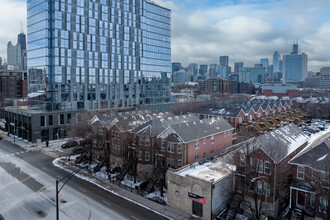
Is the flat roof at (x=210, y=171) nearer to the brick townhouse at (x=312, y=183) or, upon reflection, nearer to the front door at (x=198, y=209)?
the front door at (x=198, y=209)

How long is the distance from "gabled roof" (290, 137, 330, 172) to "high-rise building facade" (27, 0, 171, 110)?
73033 millimetres

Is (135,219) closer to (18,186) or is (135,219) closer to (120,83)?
(18,186)

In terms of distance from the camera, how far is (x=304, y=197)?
31578 millimetres

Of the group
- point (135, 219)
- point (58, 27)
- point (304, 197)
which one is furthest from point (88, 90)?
point (304, 197)

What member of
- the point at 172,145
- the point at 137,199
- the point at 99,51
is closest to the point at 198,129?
the point at 172,145

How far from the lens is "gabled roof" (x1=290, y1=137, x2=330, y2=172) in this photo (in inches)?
1142

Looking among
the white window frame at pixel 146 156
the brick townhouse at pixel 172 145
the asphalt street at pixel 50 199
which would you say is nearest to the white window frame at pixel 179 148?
the brick townhouse at pixel 172 145

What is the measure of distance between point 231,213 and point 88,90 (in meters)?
71.8

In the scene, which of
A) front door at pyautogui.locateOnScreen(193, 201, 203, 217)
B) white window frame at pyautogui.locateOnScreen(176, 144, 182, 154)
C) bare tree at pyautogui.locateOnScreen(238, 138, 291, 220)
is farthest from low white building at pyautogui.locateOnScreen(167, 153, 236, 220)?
white window frame at pyautogui.locateOnScreen(176, 144, 182, 154)

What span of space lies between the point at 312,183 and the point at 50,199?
3525 centimetres

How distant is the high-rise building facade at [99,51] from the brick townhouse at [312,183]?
2867 inches

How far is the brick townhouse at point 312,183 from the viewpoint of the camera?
26.9 meters

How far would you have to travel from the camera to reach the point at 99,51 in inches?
3686

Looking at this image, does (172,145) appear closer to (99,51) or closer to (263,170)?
(263,170)
